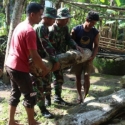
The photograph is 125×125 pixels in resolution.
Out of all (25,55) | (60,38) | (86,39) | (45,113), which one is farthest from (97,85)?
(25,55)

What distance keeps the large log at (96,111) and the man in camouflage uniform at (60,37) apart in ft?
2.79

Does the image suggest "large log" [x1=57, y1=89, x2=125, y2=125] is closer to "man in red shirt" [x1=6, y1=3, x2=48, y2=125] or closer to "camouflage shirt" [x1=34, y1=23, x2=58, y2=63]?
"man in red shirt" [x1=6, y1=3, x2=48, y2=125]

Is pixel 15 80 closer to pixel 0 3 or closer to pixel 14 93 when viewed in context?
pixel 14 93

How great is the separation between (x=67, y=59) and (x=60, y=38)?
484 mm

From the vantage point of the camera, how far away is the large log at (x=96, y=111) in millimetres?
3332

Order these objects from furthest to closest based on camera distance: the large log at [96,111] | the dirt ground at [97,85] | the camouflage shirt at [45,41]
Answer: the dirt ground at [97,85]
the camouflage shirt at [45,41]
the large log at [96,111]

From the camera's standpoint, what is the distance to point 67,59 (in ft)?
13.1

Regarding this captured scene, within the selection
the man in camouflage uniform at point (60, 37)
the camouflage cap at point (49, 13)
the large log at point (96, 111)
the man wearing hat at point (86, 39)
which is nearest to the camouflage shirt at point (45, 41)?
the camouflage cap at point (49, 13)

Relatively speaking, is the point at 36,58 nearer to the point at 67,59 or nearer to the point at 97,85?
the point at 67,59

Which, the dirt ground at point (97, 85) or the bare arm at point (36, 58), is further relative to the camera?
the dirt ground at point (97, 85)

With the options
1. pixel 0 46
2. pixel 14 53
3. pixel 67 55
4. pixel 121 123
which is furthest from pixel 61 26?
pixel 0 46

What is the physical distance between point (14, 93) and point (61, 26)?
1.48 meters

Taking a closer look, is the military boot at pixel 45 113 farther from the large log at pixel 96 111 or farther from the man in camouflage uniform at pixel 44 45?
the large log at pixel 96 111

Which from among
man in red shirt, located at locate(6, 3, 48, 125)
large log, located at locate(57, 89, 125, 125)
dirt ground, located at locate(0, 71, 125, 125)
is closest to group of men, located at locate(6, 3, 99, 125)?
man in red shirt, located at locate(6, 3, 48, 125)
